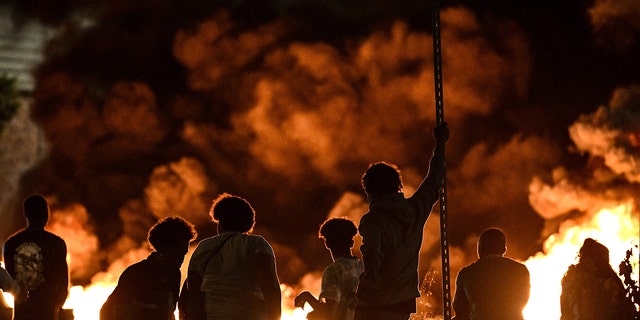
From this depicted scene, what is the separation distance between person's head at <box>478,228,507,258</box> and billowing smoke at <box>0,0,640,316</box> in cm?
715

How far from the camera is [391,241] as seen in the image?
4.99 m

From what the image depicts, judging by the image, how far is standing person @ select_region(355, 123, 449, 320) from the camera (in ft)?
16.2

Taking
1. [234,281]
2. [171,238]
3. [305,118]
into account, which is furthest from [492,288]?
[305,118]

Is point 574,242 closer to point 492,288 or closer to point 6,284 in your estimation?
point 492,288

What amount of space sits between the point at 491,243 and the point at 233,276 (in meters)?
2.01

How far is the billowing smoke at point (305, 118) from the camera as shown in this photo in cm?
1402

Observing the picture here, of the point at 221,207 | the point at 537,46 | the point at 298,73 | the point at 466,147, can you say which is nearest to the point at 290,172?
the point at 298,73

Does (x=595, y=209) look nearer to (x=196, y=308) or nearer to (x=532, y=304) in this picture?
(x=532, y=304)

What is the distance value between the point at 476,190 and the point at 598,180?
1725 mm

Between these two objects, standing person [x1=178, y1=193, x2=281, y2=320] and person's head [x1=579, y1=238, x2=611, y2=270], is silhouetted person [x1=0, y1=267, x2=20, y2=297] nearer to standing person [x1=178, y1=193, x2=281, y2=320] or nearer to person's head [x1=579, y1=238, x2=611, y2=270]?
standing person [x1=178, y1=193, x2=281, y2=320]

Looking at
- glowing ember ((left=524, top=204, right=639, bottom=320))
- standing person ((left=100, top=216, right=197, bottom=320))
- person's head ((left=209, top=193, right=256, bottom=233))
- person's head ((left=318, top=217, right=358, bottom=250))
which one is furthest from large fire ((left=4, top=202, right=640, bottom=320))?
person's head ((left=209, top=193, right=256, bottom=233))

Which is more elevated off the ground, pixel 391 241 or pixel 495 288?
pixel 495 288

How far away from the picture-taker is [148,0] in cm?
1524

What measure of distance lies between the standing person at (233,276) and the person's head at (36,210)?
242 centimetres
